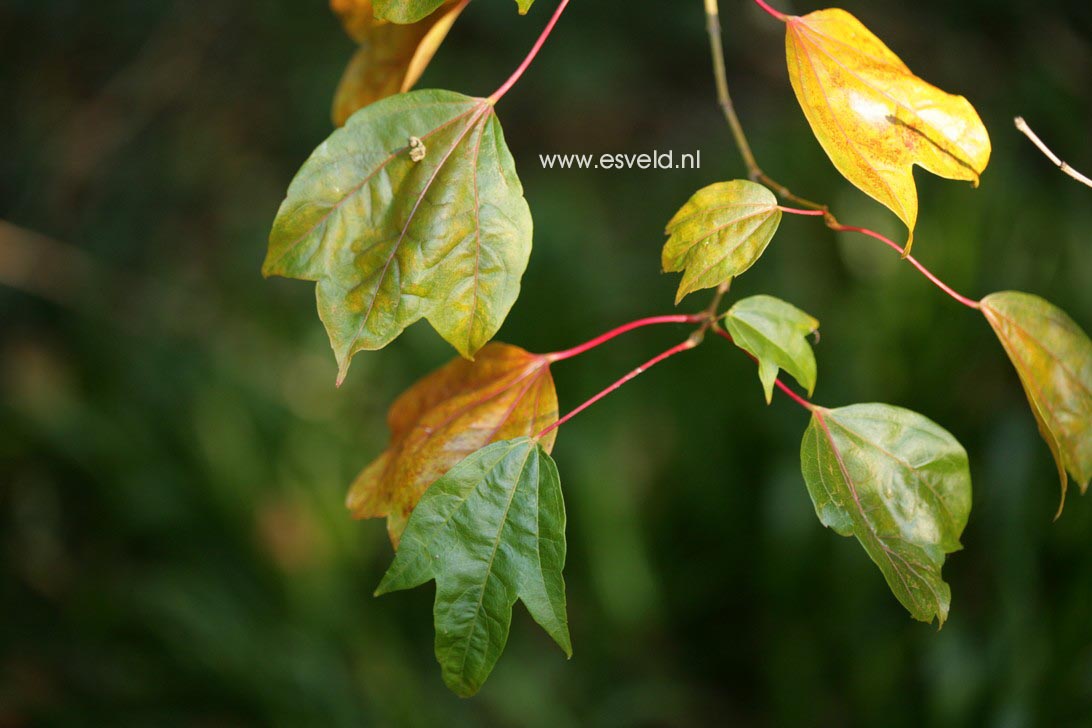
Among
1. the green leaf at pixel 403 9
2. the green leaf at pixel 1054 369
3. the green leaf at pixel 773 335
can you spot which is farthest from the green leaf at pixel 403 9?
the green leaf at pixel 1054 369

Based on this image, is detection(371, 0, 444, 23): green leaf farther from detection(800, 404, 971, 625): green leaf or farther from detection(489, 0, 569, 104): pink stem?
detection(800, 404, 971, 625): green leaf

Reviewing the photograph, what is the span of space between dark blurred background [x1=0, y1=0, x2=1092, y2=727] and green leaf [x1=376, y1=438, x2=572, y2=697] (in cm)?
108

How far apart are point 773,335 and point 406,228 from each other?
0.73ft

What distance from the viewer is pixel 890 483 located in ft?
1.62

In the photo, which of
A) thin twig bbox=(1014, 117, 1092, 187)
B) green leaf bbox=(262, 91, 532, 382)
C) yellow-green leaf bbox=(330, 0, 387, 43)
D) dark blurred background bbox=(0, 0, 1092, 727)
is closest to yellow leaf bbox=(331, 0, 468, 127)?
yellow-green leaf bbox=(330, 0, 387, 43)

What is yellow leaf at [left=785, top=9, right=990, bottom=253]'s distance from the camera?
46 centimetres

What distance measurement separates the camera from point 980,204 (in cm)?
181

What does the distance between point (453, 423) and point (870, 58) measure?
13.2 inches

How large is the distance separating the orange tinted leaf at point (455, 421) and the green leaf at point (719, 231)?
13cm

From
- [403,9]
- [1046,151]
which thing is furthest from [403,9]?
[1046,151]

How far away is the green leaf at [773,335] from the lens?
490mm

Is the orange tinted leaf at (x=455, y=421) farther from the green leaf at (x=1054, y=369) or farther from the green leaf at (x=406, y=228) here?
the green leaf at (x=1054, y=369)

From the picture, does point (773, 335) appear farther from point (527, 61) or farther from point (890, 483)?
point (527, 61)

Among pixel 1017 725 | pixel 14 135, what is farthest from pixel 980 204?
pixel 14 135
